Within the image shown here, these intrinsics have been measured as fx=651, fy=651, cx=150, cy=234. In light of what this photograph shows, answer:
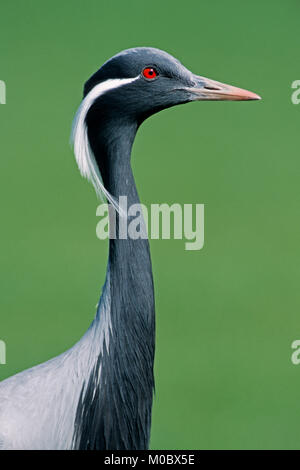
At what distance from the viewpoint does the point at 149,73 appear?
4.62ft

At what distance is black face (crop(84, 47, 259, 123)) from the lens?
136 cm

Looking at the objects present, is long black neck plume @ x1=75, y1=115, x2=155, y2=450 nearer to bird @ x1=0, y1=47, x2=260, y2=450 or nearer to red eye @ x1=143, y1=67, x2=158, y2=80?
bird @ x1=0, y1=47, x2=260, y2=450

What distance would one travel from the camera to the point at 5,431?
4.52 ft

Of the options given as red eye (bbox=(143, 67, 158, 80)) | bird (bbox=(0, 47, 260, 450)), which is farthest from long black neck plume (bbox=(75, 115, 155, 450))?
red eye (bbox=(143, 67, 158, 80))

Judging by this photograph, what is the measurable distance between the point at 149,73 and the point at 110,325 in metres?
0.55

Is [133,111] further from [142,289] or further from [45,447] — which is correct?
[45,447]

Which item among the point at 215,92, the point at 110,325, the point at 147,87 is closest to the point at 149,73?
the point at 147,87

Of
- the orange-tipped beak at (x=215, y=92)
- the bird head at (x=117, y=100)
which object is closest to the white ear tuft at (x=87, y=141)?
the bird head at (x=117, y=100)

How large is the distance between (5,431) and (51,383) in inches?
5.4

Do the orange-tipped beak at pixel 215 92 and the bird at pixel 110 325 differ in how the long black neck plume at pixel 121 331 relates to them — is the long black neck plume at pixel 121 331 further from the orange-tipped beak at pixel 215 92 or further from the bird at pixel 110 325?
the orange-tipped beak at pixel 215 92

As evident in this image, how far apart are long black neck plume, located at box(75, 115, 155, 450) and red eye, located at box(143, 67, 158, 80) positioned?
0.11m

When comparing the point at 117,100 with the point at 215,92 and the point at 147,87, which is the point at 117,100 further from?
the point at 215,92

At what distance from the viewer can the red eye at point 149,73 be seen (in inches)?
55.1
